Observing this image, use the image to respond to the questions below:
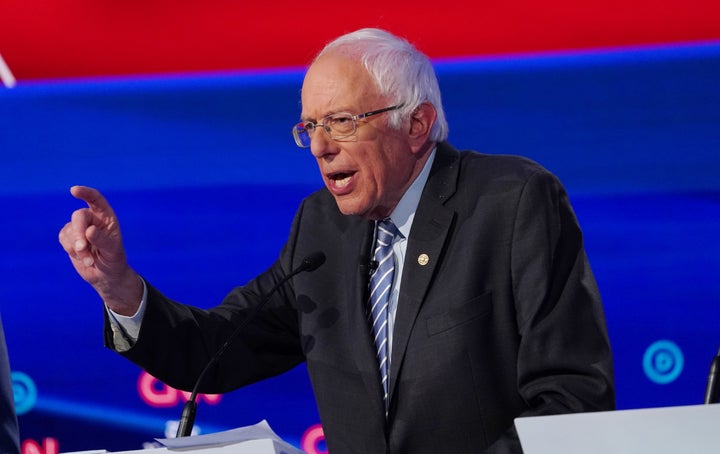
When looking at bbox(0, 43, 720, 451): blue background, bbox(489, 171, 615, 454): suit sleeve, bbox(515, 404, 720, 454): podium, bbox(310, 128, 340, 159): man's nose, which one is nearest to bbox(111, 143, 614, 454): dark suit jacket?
bbox(489, 171, 615, 454): suit sleeve

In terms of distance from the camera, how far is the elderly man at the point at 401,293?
219 centimetres

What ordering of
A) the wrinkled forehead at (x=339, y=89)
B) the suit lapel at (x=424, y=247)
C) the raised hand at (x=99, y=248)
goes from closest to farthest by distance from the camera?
the raised hand at (x=99, y=248) < the suit lapel at (x=424, y=247) < the wrinkled forehead at (x=339, y=89)

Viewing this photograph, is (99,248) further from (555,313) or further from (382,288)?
(555,313)

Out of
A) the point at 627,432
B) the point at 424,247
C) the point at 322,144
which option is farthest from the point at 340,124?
the point at 627,432

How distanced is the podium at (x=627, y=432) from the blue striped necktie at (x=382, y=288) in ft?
2.66

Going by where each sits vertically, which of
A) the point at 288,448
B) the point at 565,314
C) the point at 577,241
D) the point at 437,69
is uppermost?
the point at 437,69

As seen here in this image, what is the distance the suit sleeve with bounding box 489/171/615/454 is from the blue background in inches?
33.4

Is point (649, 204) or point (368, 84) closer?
point (368, 84)

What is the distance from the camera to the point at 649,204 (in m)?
3.09

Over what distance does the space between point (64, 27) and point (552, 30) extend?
1499mm

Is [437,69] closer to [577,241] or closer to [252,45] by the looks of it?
[252,45]

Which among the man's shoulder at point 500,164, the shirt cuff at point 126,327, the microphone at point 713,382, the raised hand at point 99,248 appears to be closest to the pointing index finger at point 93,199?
the raised hand at point 99,248

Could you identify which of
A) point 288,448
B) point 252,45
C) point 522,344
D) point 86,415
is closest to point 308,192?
point 252,45

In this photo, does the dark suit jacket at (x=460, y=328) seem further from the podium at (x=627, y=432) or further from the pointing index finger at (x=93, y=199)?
the podium at (x=627, y=432)
